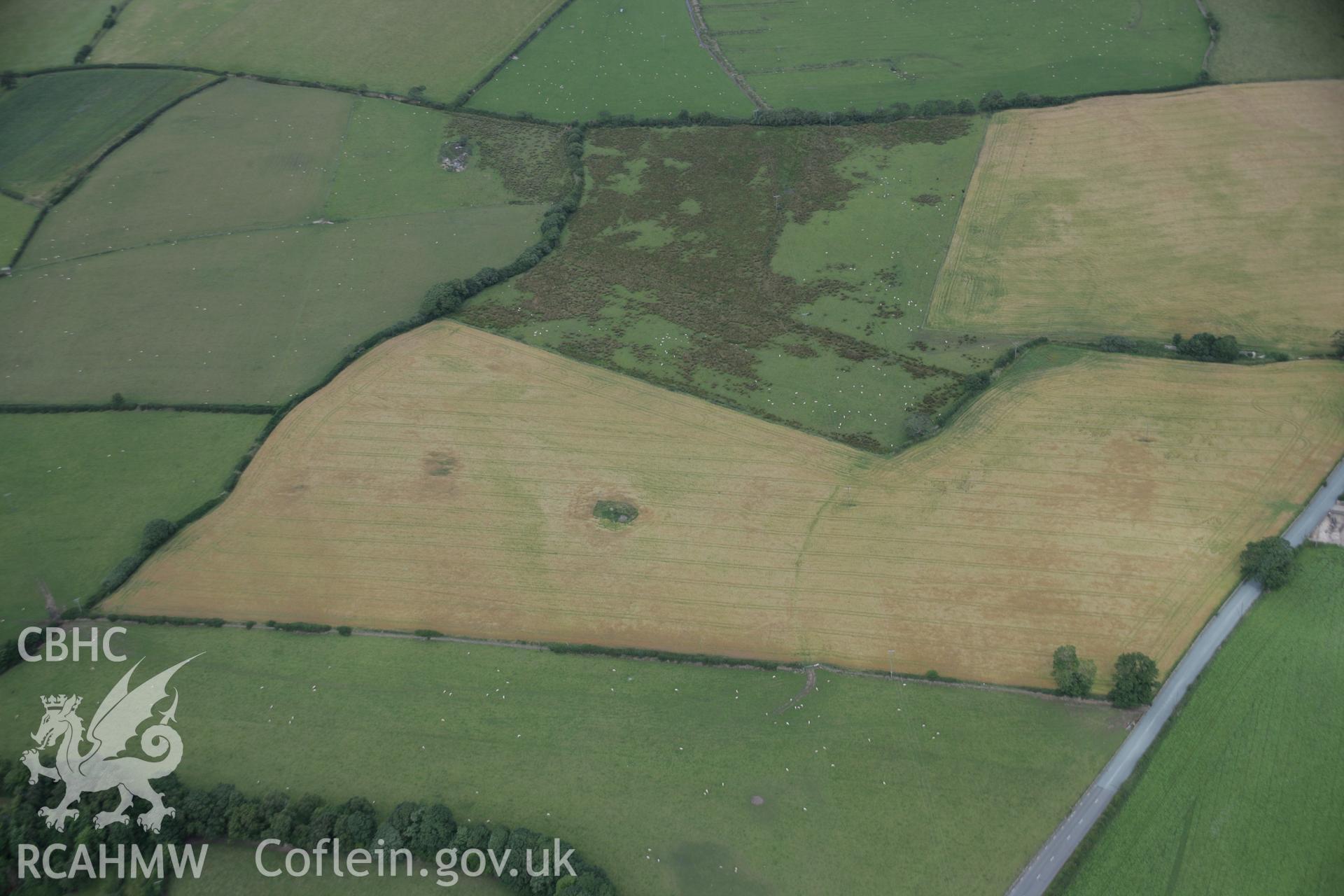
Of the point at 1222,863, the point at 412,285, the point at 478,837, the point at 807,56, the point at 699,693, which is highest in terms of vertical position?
the point at 807,56

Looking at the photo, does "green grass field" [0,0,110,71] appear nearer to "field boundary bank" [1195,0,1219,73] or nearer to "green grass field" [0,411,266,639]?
"green grass field" [0,411,266,639]

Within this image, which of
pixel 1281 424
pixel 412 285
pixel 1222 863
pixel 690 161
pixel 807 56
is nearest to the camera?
pixel 1222 863

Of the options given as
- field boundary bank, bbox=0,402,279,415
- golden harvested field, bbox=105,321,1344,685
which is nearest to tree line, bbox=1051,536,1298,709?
golden harvested field, bbox=105,321,1344,685

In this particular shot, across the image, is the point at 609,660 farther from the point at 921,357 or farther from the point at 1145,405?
the point at 1145,405

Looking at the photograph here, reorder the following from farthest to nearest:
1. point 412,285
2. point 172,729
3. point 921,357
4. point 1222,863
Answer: point 412,285 → point 921,357 → point 172,729 → point 1222,863

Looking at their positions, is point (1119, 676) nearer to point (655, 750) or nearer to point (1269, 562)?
point (1269, 562)

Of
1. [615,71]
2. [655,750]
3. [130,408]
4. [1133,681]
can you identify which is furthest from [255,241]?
[1133,681]

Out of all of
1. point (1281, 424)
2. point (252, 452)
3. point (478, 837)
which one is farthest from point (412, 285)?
point (1281, 424)
